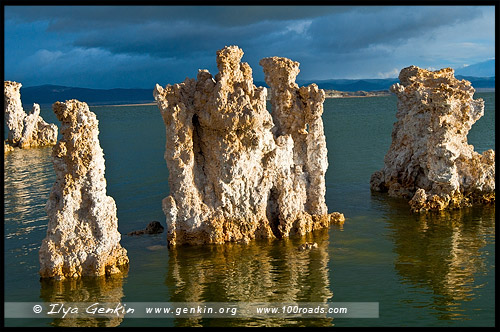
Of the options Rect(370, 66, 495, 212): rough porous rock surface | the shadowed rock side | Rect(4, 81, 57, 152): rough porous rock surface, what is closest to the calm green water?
the shadowed rock side

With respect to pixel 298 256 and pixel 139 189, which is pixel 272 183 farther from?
pixel 139 189

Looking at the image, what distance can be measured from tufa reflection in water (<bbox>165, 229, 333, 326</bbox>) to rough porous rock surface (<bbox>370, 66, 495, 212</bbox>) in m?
9.37

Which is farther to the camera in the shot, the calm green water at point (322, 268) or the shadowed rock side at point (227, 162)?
the shadowed rock side at point (227, 162)

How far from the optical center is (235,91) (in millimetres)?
30266

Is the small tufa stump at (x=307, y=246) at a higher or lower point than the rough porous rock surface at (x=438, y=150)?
lower

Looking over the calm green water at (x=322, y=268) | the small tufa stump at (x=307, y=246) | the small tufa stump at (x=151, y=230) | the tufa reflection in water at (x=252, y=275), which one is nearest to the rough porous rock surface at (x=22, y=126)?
the calm green water at (x=322, y=268)

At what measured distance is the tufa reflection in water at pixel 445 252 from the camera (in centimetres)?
2424

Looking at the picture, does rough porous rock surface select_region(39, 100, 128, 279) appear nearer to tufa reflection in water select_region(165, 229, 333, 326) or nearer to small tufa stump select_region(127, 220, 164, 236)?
tufa reflection in water select_region(165, 229, 333, 326)

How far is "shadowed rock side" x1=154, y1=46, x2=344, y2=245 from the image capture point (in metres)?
30.0

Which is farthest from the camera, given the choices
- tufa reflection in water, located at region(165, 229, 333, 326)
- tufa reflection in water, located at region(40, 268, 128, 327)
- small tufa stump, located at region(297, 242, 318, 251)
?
small tufa stump, located at region(297, 242, 318, 251)

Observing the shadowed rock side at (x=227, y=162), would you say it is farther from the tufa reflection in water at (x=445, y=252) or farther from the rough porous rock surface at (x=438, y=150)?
the rough porous rock surface at (x=438, y=150)

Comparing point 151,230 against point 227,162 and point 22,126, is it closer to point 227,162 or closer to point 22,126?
point 227,162

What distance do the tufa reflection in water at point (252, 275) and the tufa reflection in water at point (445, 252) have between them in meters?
3.90

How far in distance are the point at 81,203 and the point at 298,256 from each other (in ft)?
33.7
